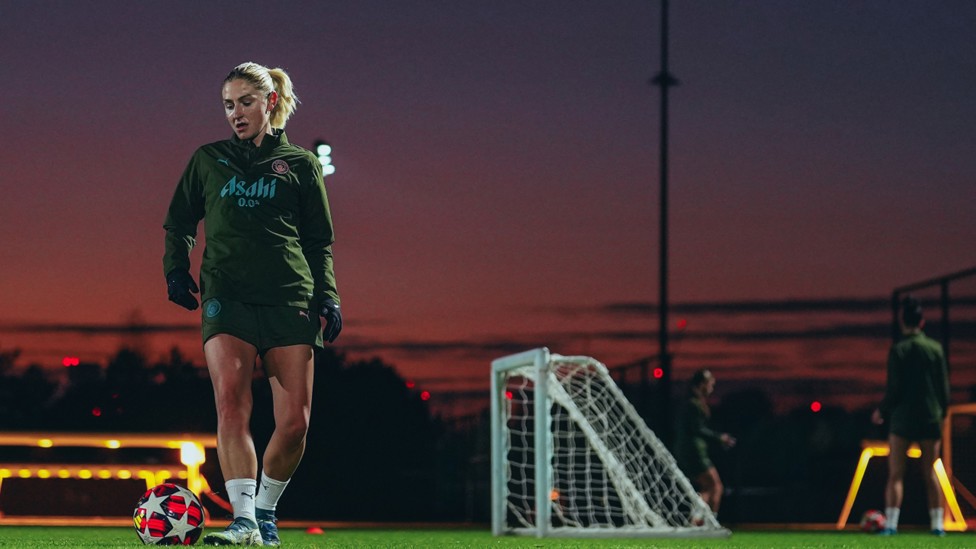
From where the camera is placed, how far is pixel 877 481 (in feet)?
70.1

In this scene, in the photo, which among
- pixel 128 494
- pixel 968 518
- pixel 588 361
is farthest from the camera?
pixel 128 494

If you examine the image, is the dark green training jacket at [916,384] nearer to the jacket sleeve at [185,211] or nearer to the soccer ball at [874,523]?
the soccer ball at [874,523]

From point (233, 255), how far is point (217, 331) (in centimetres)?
33

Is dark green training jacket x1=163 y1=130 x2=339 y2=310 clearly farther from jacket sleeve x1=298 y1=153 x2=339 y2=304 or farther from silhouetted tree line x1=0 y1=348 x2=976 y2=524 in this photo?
silhouetted tree line x1=0 y1=348 x2=976 y2=524

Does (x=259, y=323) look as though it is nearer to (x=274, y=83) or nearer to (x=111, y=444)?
(x=274, y=83)

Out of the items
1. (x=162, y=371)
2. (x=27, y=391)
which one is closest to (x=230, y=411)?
(x=162, y=371)

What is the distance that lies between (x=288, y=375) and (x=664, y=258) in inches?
559

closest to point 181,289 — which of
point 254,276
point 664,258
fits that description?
point 254,276

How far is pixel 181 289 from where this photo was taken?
5.84 meters

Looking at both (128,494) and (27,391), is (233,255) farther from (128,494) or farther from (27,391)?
(27,391)

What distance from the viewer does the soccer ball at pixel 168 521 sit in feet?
19.0

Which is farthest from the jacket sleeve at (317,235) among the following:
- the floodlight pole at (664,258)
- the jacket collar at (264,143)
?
the floodlight pole at (664,258)

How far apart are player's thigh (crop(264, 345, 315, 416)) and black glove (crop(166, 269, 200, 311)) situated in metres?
0.39

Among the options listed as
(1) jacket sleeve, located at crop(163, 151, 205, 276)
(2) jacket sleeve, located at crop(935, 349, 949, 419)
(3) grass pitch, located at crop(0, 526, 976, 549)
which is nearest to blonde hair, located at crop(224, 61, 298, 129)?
(1) jacket sleeve, located at crop(163, 151, 205, 276)
